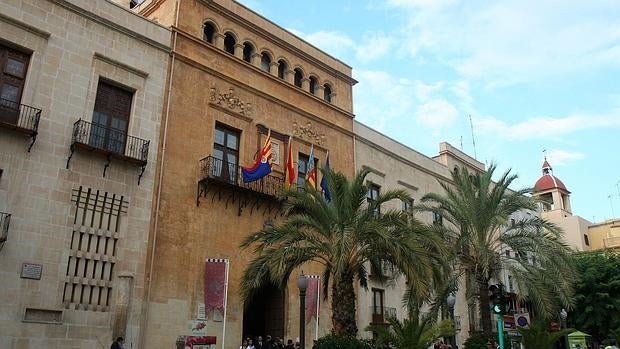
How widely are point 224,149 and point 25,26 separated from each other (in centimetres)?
826

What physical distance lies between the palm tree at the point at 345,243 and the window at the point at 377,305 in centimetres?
966

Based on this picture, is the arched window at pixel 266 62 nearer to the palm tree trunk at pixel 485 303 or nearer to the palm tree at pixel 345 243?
the palm tree at pixel 345 243

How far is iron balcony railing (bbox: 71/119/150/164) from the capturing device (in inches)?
710

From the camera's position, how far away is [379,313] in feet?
90.7

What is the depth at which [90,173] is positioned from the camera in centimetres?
1820

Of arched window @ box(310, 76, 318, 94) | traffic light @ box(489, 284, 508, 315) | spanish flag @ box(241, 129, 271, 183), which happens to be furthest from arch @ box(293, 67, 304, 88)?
traffic light @ box(489, 284, 508, 315)

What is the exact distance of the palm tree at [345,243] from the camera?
16891 mm

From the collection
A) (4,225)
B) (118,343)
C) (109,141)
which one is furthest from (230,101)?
(118,343)

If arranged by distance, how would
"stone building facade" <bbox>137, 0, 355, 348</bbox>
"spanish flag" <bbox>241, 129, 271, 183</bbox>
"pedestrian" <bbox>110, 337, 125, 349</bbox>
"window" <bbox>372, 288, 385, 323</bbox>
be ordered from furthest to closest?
"window" <bbox>372, 288, 385, 323</bbox>
"spanish flag" <bbox>241, 129, 271, 183</bbox>
"stone building facade" <bbox>137, 0, 355, 348</bbox>
"pedestrian" <bbox>110, 337, 125, 349</bbox>

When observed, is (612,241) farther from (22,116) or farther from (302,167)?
(22,116)

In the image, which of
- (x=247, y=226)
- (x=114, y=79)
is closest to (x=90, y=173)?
(x=114, y=79)

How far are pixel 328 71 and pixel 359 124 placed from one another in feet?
10.9

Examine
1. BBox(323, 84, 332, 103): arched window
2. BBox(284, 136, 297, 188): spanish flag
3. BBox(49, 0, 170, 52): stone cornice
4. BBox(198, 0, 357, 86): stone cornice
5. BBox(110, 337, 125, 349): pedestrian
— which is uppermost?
BBox(198, 0, 357, 86): stone cornice

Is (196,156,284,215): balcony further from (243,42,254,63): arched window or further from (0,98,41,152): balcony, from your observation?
(0,98,41,152): balcony
